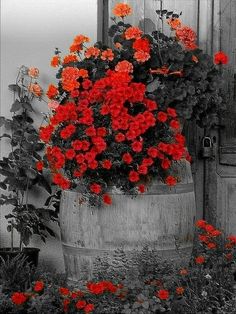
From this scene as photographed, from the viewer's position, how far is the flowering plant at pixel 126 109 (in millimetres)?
4094

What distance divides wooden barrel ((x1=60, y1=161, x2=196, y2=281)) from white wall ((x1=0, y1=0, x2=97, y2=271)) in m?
0.74

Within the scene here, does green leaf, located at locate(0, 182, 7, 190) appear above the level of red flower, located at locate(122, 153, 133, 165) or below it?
below

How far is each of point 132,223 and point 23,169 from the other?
39.2 inches

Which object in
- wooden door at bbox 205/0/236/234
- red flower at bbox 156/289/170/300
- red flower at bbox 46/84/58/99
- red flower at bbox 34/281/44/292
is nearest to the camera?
red flower at bbox 156/289/170/300

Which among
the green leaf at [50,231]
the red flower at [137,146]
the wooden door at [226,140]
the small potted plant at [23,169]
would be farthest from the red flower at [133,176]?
the wooden door at [226,140]

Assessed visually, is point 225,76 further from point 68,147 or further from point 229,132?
point 68,147

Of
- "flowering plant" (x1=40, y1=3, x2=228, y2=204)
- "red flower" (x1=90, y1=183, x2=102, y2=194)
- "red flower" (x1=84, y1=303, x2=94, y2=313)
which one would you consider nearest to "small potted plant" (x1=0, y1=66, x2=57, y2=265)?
"flowering plant" (x1=40, y1=3, x2=228, y2=204)

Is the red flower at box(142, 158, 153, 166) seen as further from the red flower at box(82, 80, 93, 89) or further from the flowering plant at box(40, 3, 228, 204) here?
the red flower at box(82, 80, 93, 89)

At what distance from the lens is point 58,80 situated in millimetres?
5008

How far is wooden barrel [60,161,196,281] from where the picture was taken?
420cm

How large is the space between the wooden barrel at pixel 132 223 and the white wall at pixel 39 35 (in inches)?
29.3

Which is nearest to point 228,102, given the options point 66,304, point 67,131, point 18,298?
point 67,131

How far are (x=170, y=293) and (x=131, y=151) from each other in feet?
2.47

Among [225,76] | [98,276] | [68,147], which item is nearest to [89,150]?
[68,147]
